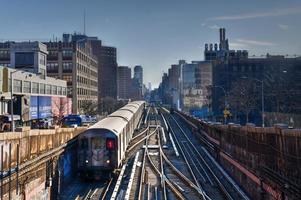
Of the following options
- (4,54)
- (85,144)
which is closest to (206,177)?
(85,144)

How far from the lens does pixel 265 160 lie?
22.8 meters

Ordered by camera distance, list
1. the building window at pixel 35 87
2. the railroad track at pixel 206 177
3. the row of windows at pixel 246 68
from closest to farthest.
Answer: the railroad track at pixel 206 177, the building window at pixel 35 87, the row of windows at pixel 246 68

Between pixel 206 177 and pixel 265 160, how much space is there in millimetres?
9176

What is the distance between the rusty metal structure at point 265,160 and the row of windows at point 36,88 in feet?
107

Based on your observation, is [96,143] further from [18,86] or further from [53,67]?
[53,67]

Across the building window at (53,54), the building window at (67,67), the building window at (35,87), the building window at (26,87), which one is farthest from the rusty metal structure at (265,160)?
the building window at (53,54)

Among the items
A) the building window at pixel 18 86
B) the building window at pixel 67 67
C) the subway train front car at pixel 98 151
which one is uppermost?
the building window at pixel 67 67

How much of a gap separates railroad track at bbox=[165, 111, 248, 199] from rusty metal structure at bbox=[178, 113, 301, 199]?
0.81 meters

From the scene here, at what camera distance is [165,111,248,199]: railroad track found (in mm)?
25516

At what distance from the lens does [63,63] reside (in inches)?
4171

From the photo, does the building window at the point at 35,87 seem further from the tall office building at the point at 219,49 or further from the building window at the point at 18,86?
the tall office building at the point at 219,49

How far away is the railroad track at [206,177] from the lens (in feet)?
83.7

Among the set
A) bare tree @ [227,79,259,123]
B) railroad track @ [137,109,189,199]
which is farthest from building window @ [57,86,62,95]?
railroad track @ [137,109,189,199]

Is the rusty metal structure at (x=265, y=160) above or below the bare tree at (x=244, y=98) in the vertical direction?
below
